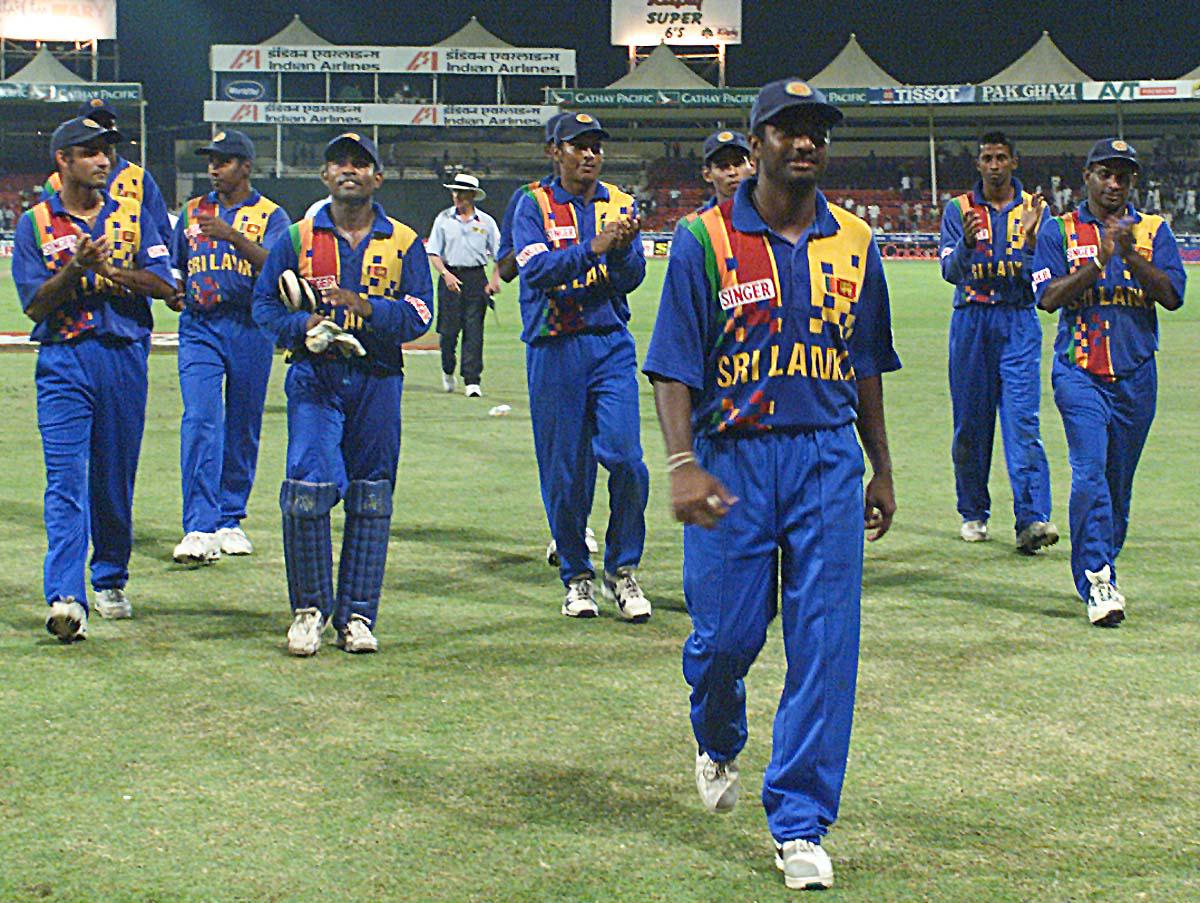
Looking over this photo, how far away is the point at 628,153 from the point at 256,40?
18.8 m

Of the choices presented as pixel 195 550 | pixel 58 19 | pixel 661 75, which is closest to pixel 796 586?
pixel 195 550

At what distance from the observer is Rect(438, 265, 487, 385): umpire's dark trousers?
17.7 metres

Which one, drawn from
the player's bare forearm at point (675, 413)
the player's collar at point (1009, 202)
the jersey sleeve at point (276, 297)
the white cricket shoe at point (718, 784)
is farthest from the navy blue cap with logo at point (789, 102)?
the player's collar at point (1009, 202)

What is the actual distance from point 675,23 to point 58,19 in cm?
2677

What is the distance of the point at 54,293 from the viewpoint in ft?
23.9

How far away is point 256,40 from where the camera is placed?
79438 millimetres

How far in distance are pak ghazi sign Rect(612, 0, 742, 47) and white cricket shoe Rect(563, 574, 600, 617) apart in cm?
6934

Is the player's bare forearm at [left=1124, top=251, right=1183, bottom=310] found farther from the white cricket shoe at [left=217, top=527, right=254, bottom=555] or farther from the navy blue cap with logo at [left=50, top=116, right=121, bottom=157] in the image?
the white cricket shoe at [left=217, top=527, right=254, bottom=555]

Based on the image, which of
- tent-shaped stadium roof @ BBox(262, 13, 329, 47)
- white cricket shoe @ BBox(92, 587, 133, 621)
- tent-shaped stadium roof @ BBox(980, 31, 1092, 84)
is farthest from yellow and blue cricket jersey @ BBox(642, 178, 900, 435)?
tent-shaped stadium roof @ BBox(262, 13, 329, 47)

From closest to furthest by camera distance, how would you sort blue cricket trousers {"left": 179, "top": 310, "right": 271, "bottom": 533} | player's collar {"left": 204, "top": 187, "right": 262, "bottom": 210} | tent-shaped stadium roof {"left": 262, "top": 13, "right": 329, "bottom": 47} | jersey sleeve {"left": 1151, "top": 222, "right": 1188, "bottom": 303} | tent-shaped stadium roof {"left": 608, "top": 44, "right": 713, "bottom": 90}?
jersey sleeve {"left": 1151, "top": 222, "right": 1188, "bottom": 303} < blue cricket trousers {"left": 179, "top": 310, "right": 271, "bottom": 533} < player's collar {"left": 204, "top": 187, "right": 262, "bottom": 210} < tent-shaped stadium roof {"left": 608, "top": 44, "right": 713, "bottom": 90} < tent-shaped stadium roof {"left": 262, "top": 13, "right": 329, "bottom": 47}

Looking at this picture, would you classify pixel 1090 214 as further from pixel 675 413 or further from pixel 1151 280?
pixel 675 413

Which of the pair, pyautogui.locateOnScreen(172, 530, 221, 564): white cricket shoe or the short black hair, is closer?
pyautogui.locateOnScreen(172, 530, 221, 564): white cricket shoe

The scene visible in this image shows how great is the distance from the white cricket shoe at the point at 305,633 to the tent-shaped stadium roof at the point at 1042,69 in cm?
6341

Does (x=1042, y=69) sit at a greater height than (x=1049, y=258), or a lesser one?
greater
